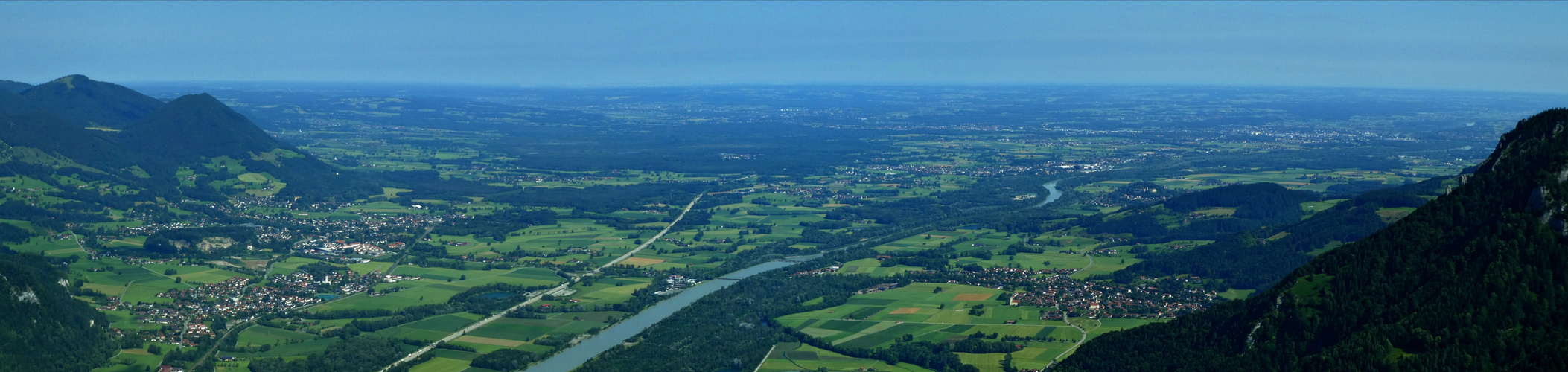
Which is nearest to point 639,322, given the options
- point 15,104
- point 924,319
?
point 924,319

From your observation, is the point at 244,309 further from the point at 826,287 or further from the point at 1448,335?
the point at 1448,335

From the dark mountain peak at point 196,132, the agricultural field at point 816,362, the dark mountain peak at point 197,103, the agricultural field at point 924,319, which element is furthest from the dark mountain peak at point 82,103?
the agricultural field at point 816,362

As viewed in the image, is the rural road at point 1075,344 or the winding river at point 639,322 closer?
the rural road at point 1075,344

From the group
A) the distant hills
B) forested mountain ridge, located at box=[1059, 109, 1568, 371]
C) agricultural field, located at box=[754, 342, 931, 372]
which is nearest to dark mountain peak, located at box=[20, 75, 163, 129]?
the distant hills

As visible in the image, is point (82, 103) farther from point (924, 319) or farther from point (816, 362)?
point (816, 362)

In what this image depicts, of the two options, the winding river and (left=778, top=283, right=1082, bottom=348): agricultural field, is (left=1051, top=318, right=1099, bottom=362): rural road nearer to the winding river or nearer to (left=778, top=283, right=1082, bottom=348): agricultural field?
(left=778, top=283, right=1082, bottom=348): agricultural field

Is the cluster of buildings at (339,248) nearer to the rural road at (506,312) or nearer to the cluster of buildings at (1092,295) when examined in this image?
the rural road at (506,312)
